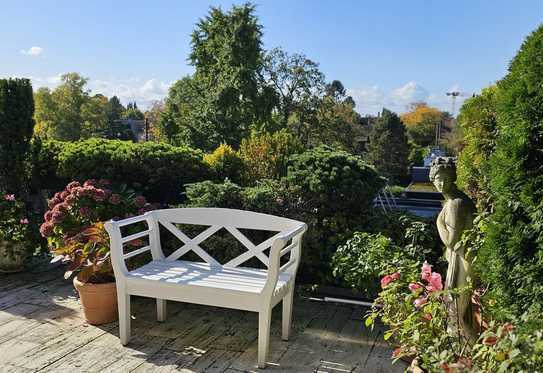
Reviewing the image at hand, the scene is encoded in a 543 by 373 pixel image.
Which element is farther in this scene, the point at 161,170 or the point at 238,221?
the point at 161,170

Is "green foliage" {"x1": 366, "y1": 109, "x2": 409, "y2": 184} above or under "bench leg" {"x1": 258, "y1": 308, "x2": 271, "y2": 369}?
above

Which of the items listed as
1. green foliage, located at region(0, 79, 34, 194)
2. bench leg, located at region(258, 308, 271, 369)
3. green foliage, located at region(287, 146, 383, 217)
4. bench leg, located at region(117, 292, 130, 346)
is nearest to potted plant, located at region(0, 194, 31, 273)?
green foliage, located at region(0, 79, 34, 194)

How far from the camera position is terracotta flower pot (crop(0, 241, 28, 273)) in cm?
438

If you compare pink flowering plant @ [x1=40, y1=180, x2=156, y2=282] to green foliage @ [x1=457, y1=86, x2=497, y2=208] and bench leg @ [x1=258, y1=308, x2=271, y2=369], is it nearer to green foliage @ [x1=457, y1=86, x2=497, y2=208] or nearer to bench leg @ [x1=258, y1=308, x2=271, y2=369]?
bench leg @ [x1=258, y1=308, x2=271, y2=369]

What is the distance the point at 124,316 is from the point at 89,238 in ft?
2.56

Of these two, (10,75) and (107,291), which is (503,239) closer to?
(107,291)

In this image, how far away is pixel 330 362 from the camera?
113 inches

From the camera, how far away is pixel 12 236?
4387 mm

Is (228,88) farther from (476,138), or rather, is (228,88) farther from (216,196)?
(476,138)

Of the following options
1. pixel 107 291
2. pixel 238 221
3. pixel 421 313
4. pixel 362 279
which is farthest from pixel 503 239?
pixel 107 291

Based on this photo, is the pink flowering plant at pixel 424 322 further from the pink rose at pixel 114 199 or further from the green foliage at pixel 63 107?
the green foliage at pixel 63 107

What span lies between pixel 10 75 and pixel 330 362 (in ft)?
15.4

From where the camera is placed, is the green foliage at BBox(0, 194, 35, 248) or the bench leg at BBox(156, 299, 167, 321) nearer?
the bench leg at BBox(156, 299, 167, 321)

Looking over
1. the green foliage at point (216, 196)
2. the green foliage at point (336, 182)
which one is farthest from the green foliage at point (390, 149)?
the green foliage at point (216, 196)
